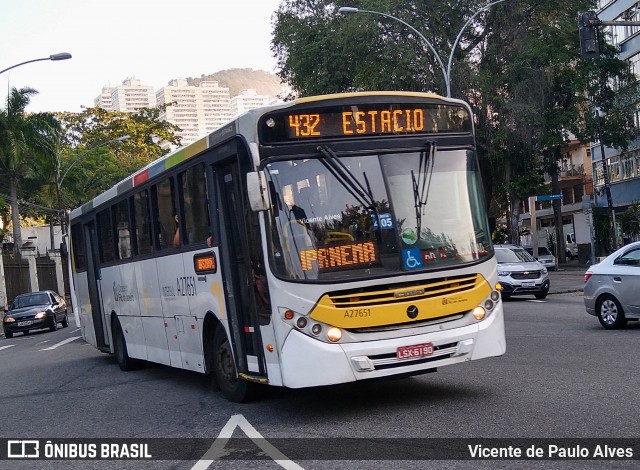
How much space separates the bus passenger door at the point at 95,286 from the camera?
17.2 metres

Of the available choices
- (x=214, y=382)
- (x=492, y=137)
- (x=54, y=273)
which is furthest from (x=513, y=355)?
(x=54, y=273)

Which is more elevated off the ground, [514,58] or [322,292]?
[514,58]

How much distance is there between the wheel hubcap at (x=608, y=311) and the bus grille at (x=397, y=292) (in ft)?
25.8

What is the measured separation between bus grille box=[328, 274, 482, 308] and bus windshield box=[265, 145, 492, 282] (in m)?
0.15

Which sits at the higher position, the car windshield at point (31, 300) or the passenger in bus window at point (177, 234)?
the passenger in bus window at point (177, 234)

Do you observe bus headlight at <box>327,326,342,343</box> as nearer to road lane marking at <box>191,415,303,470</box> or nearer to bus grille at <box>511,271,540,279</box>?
road lane marking at <box>191,415,303,470</box>

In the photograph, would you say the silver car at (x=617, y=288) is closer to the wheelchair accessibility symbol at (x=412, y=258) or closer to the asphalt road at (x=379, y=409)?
the asphalt road at (x=379, y=409)

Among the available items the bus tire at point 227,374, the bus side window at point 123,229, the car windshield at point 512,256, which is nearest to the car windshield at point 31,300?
the car windshield at point 512,256

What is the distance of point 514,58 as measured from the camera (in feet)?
146

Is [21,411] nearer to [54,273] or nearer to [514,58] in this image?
[514,58]

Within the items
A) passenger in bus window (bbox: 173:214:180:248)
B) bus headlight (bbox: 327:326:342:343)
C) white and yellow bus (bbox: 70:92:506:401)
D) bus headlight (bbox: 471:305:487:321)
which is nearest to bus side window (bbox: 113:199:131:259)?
passenger in bus window (bbox: 173:214:180:248)

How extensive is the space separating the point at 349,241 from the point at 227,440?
2132mm

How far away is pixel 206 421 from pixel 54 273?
4782 cm

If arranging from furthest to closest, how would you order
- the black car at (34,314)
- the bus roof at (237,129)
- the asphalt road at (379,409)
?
the black car at (34,314)
the bus roof at (237,129)
the asphalt road at (379,409)
